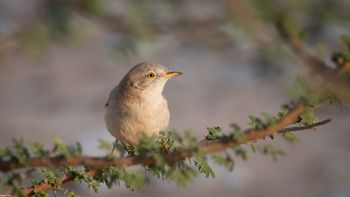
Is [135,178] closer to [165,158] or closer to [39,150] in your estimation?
[165,158]

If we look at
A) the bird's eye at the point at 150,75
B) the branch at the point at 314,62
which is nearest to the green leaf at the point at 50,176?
the branch at the point at 314,62

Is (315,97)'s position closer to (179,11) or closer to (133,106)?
(179,11)

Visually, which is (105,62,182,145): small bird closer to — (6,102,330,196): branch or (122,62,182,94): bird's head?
(122,62,182,94): bird's head

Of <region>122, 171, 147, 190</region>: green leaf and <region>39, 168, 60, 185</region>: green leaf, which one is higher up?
<region>39, 168, 60, 185</region>: green leaf

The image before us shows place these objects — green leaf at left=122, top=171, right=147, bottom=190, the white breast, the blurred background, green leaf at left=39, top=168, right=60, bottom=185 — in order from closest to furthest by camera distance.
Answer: the blurred background < green leaf at left=122, top=171, right=147, bottom=190 < green leaf at left=39, top=168, right=60, bottom=185 < the white breast

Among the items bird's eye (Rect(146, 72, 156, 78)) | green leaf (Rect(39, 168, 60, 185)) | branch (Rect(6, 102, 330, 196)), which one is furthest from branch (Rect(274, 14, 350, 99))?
bird's eye (Rect(146, 72, 156, 78))

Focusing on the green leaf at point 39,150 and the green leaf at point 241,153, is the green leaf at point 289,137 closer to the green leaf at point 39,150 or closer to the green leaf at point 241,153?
the green leaf at point 241,153

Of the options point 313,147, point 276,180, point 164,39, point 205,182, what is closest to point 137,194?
point 205,182
